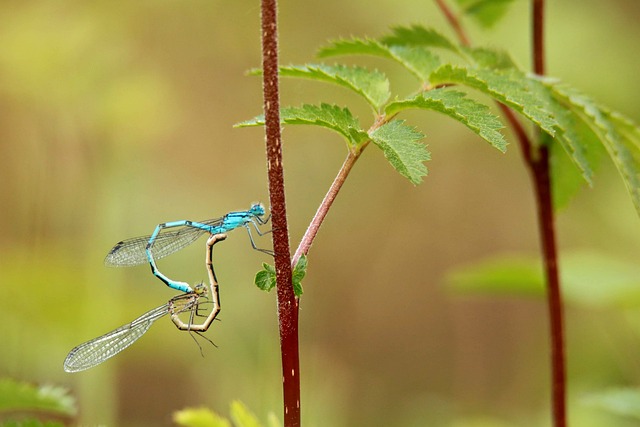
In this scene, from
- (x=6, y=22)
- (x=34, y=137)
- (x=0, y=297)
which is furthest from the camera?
(x=34, y=137)

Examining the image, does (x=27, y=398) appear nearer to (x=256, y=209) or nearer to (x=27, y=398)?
(x=27, y=398)

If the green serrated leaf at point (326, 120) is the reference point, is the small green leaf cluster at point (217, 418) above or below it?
below

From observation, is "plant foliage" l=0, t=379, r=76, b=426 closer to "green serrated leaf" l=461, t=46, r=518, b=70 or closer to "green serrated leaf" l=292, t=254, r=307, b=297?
"green serrated leaf" l=292, t=254, r=307, b=297

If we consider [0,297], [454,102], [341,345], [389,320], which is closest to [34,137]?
[0,297]

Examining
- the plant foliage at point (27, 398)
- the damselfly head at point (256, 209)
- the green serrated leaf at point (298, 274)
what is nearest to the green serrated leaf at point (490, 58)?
the damselfly head at point (256, 209)

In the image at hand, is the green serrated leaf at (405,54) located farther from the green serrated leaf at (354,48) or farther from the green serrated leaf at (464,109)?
the green serrated leaf at (464,109)

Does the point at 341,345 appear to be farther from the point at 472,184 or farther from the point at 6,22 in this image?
the point at 6,22
